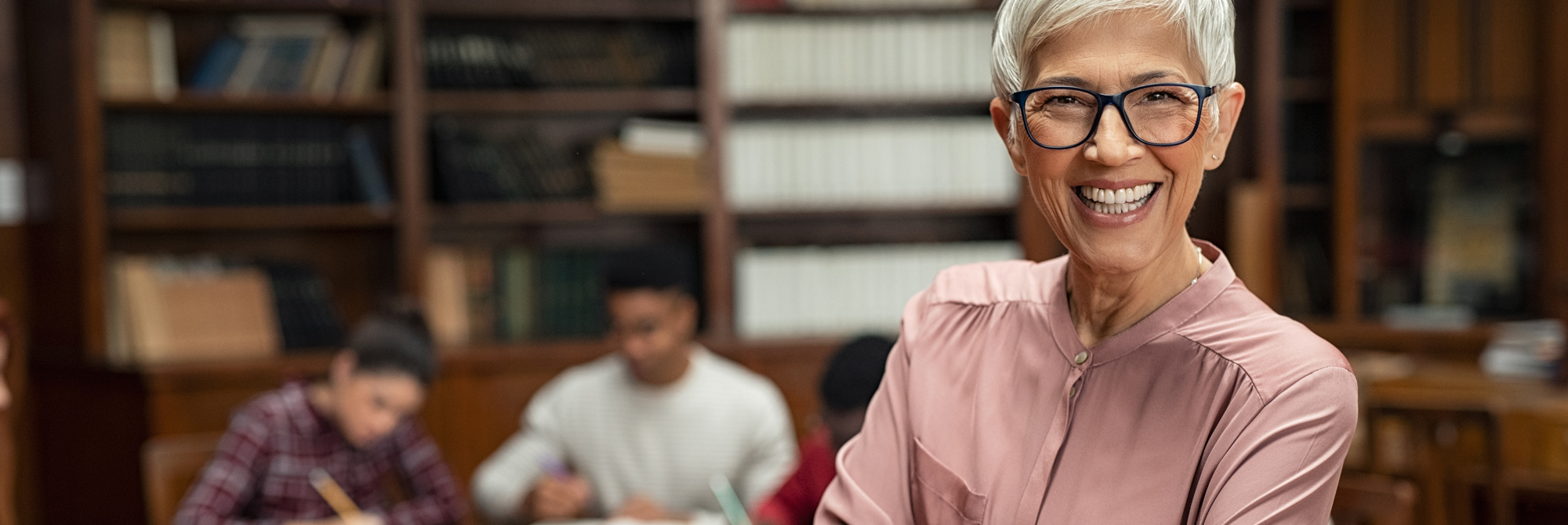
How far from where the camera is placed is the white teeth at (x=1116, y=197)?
61 centimetres

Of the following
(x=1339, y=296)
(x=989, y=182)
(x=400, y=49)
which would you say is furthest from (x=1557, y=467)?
(x=400, y=49)

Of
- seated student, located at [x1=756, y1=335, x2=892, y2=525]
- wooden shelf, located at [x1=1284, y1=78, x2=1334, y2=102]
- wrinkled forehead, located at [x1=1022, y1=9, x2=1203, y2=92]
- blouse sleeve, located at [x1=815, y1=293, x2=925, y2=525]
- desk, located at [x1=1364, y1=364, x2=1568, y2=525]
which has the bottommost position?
desk, located at [x1=1364, y1=364, x2=1568, y2=525]

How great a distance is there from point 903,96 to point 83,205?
238cm

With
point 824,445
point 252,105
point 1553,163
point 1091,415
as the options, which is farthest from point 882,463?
point 1553,163

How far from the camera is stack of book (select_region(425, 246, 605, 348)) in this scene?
3672 millimetres

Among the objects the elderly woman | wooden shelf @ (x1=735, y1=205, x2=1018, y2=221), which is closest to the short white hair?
the elderly woman

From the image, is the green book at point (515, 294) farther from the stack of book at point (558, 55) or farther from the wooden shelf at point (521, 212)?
the stack of book at point (558, 55)

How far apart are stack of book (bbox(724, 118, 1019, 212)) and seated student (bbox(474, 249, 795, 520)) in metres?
0.97

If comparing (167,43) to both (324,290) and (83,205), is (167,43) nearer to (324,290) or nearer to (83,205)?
(83,205)

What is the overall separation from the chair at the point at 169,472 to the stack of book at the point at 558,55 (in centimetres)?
145

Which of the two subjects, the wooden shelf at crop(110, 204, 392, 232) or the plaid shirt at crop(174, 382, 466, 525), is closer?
the plaid shirt at crop(174, 382, 466, 525)

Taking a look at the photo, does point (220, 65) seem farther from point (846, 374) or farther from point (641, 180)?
point (846, 374)

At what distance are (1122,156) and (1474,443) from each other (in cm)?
261

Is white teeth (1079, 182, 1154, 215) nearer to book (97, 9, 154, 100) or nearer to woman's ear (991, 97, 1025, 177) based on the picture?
woman's ear (991, 97, 1025, 177)
